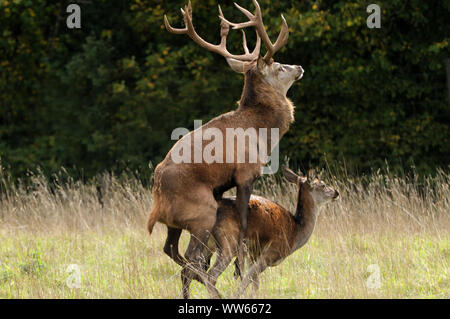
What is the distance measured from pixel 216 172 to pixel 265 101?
0.92 m

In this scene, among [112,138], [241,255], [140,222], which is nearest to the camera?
[241,255]

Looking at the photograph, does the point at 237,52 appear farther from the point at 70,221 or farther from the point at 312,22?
the point at 70,221

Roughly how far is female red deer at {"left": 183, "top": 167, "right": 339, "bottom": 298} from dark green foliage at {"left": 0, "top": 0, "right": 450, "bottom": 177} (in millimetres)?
6690

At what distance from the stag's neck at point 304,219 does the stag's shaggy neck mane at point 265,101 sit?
0.72 metres

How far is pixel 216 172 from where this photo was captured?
5.93 m

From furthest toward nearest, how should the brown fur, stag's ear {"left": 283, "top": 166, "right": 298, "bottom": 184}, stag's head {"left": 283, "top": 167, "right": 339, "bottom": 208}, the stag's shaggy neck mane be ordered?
1. stag's ear {"left": 283, "top": 166, "right": 298, "bottom": 184}
2. stag's head {"left": 283, "top": 167, "right": 339, "bottom": 208}
3. the stag's shaggy neck mane
4. the brown fur

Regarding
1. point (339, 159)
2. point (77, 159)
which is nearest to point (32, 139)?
point (77, 159)

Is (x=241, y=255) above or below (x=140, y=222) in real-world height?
above

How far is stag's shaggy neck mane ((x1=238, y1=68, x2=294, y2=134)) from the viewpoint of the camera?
21.2ft

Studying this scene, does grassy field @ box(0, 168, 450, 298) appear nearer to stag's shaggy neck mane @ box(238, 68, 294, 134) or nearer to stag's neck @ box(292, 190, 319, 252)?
stag's neck @ box(292, 190, 319, 252)

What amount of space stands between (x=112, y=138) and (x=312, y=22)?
502 cm

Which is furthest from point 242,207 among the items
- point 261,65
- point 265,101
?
point 261,65

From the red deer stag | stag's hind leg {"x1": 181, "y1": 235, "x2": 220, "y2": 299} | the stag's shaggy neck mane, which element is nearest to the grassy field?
stag's hind leg {"x1": 181, "y1": 235, "x2": 220, "y2": 299}

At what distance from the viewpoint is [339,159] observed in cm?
1416
